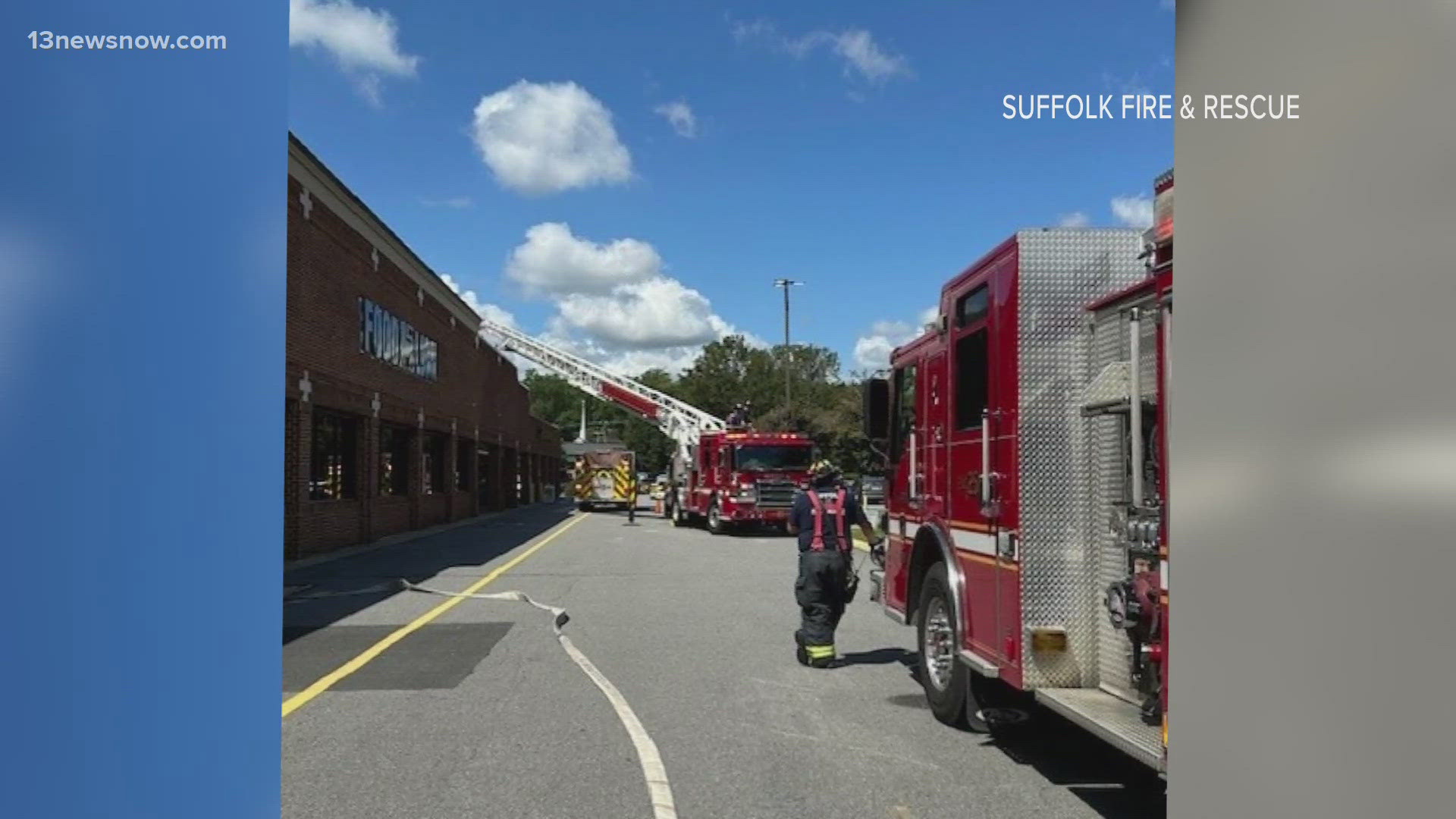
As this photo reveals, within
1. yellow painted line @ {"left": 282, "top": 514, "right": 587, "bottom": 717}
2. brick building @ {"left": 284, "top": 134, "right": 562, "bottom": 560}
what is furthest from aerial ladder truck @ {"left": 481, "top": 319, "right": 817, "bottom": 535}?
yellow painted line @ {"left": 282, "top": 514, "right": 587, "bottom": 717}

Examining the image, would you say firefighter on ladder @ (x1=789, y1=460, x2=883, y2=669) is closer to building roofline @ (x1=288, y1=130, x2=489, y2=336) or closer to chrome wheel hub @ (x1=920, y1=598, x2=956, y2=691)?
chrome wheel hub @ (x1=920, y1=598, x2=956, y2=691)

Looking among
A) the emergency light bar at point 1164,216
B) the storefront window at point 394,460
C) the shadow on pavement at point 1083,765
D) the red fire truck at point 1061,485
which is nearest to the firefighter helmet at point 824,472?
the shadow on pavement at point 1083,765

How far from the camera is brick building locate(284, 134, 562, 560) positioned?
18.7 metres

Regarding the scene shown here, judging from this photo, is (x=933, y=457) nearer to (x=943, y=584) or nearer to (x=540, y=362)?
(x=943, y=584)

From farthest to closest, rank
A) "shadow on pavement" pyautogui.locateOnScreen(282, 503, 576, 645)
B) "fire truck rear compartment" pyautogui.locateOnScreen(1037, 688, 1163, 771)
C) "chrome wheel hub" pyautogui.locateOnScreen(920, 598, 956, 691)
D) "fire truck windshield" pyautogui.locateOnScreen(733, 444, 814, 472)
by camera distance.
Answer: "fire truck windshield" pyautogui.locateOnScreen(733, 444, 814, 472)
"shadow on pavement" pyautogui.locateOnScreen(282, 503, 576, 645)
"chrome wheel hub" pyautogui.locateOnScreen(920, 598, 956, 691)
"fire truck rear compartment" pyautogui.locateOnScreen(1037, 688, 1163, 771)

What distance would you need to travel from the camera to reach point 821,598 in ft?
28.0

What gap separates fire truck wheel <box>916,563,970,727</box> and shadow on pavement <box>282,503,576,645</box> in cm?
401

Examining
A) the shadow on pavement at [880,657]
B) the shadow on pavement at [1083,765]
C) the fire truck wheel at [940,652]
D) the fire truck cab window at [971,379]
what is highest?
the fire truck cab window at [971,379]

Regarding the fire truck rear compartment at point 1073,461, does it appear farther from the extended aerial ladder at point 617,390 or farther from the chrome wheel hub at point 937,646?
the extended aerial ladder at point 617,390

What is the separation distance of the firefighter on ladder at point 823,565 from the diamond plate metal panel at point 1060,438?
3.18 meters

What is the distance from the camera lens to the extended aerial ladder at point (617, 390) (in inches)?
1538

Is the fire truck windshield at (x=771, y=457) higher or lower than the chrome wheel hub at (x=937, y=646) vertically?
higher

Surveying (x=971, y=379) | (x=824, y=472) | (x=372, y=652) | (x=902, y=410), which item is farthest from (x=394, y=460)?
(x=971, y=379)

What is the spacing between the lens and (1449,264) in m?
2.34
